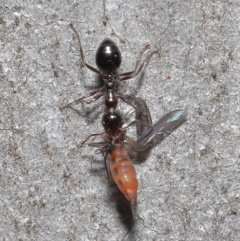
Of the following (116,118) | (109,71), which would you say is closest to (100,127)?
(116,118)

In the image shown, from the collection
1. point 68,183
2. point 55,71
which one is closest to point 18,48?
point 55,71

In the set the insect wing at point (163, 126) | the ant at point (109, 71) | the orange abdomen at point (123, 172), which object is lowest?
the orange abdomen at point (123, 172)

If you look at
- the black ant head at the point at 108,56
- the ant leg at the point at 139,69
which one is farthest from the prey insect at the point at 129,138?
the black ant head at the point at 108,56

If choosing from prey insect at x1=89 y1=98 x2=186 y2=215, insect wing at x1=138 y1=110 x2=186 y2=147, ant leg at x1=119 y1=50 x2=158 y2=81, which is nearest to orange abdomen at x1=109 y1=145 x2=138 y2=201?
prey insect at x1=89 y1=98 x2=186 y2=215

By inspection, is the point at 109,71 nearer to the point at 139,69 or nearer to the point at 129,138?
the point at 139,69

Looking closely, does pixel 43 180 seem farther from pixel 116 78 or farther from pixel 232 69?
pixel 232 69

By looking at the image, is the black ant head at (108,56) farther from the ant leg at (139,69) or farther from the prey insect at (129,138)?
the prey insect at (129,138)

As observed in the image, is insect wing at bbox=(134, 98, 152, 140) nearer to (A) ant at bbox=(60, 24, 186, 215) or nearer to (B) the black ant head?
(A) ant at bbox=(60, 24, 186, 215)
